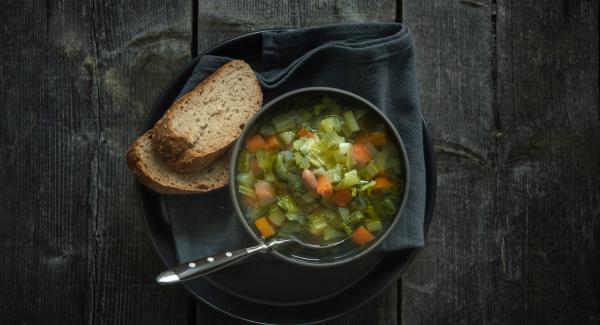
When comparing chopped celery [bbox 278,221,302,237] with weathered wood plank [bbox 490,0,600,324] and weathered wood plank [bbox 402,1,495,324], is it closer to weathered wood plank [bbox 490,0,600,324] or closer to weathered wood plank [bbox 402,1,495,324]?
weathered wood plank [bbox 402,1,495,324]

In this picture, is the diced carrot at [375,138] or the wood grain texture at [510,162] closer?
the diced carrot at [375,138]

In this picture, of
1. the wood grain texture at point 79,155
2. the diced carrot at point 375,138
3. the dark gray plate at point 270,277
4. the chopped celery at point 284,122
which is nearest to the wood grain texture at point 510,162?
the dark gray plate at point 270,277

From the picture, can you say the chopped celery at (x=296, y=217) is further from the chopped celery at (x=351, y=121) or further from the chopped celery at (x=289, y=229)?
the chopped celery at (x=351, y=121)

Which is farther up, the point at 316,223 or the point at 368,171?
the point at 368,171

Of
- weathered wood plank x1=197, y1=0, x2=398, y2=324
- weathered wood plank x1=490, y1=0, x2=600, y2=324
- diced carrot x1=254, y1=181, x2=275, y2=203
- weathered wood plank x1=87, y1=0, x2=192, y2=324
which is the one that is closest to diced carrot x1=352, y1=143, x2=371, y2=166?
diced carrot x1=254, y1=181, x2=275, y2=203

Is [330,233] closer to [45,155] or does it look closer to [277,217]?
[277,217]

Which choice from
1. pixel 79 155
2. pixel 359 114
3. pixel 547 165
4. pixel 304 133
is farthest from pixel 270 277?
pixel 547 165

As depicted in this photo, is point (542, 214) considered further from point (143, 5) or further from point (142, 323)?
point (143, 5)
